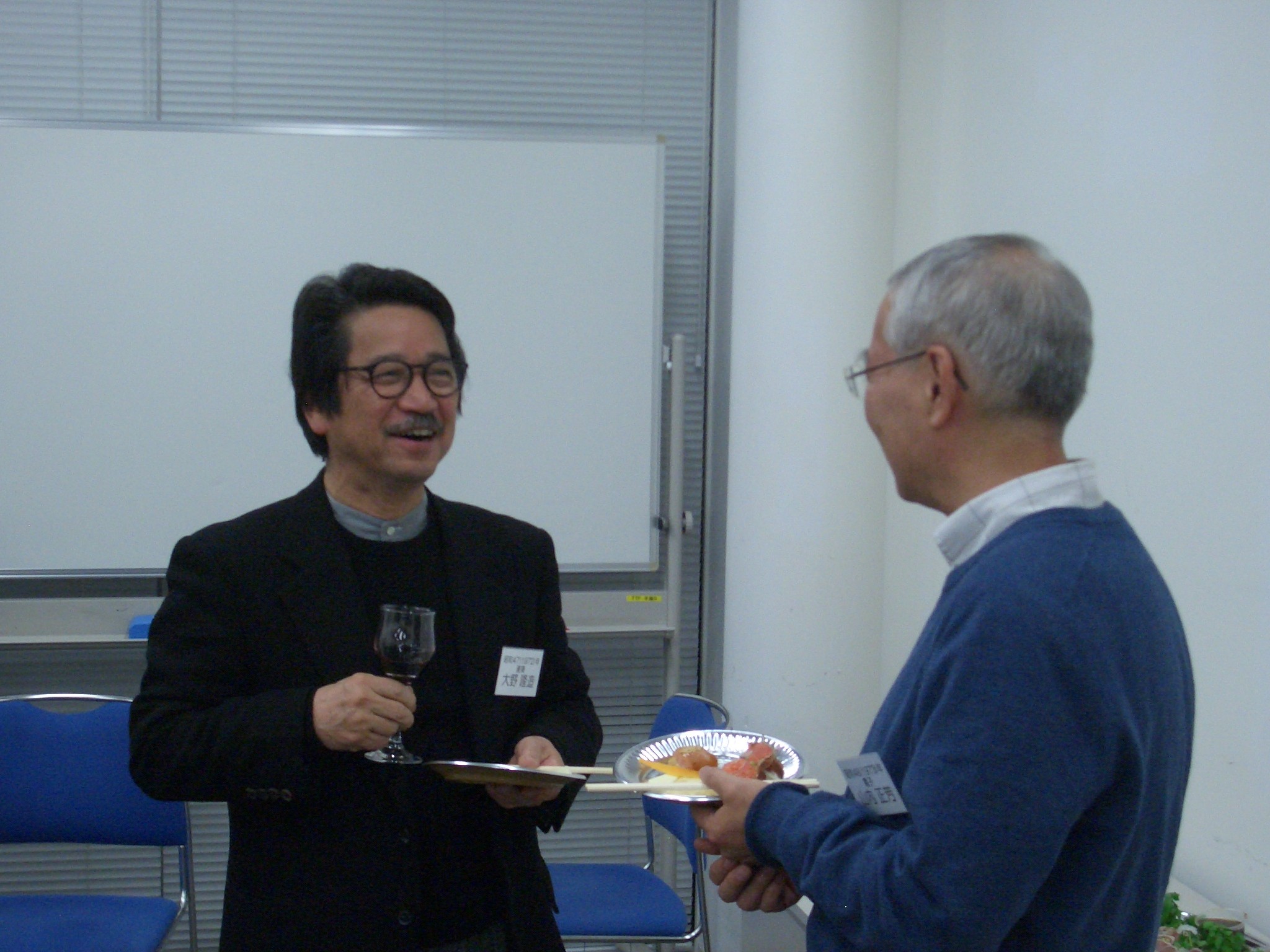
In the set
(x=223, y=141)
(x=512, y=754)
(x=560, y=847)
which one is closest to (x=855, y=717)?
(x=560, y=847)

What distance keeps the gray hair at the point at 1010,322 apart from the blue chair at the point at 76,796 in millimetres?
2295

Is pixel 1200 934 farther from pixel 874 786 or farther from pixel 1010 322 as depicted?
pixel 1010 322

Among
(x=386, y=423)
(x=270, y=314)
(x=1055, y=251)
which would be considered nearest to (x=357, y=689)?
(x=386, y=423)

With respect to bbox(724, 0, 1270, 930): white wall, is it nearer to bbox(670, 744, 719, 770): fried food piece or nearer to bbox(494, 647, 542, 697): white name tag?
bbox(670, 744, 719, 770): fried food piece

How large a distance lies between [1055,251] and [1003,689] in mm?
2000

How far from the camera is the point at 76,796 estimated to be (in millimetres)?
2615

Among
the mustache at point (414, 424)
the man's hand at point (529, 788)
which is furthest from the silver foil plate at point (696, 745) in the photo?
the mustache at point (414, 424)

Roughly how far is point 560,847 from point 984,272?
3182 mm

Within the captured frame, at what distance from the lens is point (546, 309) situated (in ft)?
11.5

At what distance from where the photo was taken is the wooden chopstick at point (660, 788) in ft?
4.15

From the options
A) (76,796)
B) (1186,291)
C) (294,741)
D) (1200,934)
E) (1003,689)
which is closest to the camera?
(1003,689)

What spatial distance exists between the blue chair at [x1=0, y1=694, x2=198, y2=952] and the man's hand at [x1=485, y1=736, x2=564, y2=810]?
1.44 meters

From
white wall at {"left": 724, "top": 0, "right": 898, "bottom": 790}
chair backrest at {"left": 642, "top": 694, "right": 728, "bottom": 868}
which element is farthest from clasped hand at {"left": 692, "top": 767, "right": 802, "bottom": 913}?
white wall at {"left": 724, "top": 0, "right": 898, "bottom": 790}

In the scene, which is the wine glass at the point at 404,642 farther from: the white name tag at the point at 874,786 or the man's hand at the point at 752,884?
the white name tag at the point at 874,786
